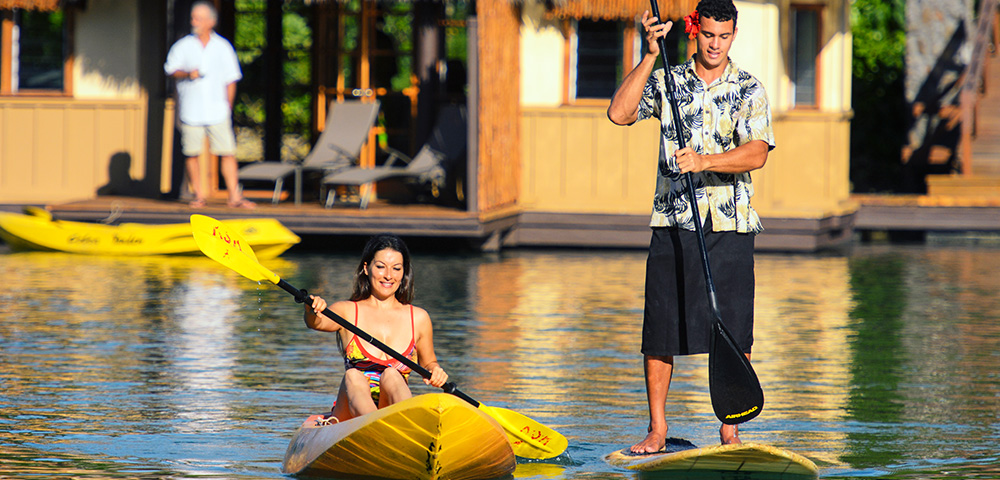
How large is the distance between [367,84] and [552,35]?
2.31 m

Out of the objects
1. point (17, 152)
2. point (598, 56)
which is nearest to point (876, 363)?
point (598, 56)

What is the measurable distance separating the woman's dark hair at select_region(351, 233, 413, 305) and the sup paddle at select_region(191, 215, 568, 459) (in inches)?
9.5

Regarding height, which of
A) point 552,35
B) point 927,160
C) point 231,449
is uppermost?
point 552,35

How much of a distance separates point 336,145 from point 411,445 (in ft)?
35.1

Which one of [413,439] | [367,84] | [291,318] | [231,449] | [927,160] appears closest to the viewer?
[413,439]

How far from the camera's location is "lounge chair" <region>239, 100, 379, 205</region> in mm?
15281

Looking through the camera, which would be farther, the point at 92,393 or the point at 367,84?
the point at 367,84

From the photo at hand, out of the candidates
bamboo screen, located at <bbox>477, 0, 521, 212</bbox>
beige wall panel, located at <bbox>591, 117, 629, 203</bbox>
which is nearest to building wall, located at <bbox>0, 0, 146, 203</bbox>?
bamboo screen, located at <bbox>477, 0, 521, 212</bbox>

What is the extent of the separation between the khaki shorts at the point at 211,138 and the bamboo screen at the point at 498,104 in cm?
250

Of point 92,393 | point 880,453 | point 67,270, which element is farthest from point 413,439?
point 67,270

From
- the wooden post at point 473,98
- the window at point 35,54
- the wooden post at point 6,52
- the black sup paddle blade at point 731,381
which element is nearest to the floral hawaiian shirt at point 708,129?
the black sup paddle blade at point 731,381

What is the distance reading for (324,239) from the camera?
16.4 m

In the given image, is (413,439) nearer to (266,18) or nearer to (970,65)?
(266,18)

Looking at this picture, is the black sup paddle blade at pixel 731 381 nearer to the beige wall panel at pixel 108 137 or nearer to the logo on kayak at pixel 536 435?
the logo on kayak at pixel 536 435
